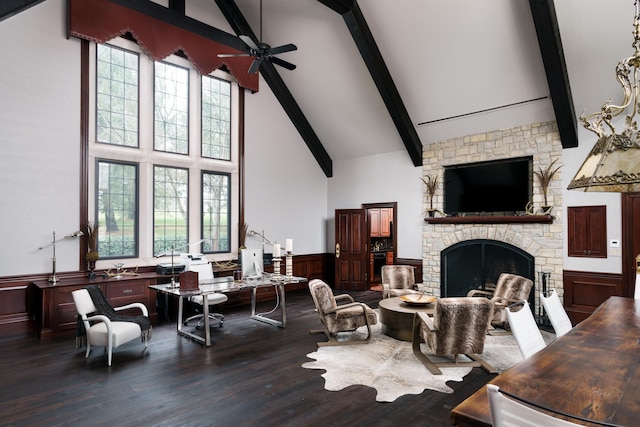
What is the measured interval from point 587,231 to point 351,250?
4.60 m

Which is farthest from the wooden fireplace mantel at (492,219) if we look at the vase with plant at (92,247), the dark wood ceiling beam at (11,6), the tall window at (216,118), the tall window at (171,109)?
the dark wood ceiling beam at (11,6)

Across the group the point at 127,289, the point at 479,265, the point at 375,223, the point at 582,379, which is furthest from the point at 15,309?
the point at 375,223

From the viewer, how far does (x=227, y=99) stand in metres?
7.62

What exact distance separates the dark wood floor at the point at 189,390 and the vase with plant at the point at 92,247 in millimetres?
1180

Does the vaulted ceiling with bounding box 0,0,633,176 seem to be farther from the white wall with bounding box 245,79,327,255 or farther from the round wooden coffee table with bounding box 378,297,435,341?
the round wooden coffee table with bounding box 378,297,435,341

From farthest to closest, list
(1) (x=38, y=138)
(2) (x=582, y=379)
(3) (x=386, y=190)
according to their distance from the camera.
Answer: (3) (x=386, y=190), (1) (x=38, y=138), (2) (x=582, y=379)

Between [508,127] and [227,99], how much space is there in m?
5.41

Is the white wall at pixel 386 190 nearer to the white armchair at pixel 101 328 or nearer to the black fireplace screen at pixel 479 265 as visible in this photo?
the black fireplace screen at pixel 479 265

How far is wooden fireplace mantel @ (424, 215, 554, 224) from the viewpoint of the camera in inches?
240

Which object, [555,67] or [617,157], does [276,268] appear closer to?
[617,157]

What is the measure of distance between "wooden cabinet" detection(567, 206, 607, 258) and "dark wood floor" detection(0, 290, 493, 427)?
128 inches

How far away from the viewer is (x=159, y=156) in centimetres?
654

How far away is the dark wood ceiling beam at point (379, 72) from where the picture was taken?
5.86 metres

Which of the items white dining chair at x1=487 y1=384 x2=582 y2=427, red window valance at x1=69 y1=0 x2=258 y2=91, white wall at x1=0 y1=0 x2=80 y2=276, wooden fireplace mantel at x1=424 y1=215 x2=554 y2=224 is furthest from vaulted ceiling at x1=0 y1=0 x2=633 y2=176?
white dining chair at x1=487 y1=384 x2=582 y2=427
